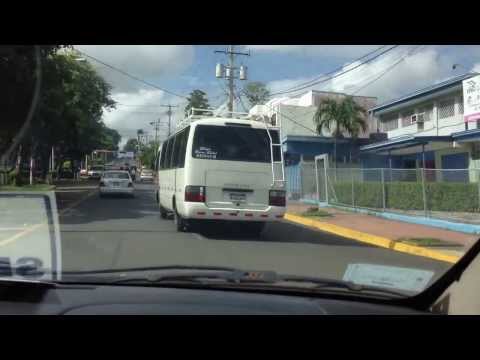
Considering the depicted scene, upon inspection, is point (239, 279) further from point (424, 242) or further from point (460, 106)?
point (460, 106)

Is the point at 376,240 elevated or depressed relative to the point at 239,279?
depressed

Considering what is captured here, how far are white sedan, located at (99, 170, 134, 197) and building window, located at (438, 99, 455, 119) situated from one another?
15.0 m

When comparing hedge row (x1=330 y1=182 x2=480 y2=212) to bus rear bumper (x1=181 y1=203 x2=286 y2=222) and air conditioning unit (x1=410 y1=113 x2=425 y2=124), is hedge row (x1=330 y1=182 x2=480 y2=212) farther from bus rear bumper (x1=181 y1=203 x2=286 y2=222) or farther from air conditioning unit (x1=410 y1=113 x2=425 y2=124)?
air conditioning unit (x1=410 y1=113 x2=425 y2=124)

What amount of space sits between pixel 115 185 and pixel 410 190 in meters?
13.0

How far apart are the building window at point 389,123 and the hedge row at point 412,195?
10.7 m

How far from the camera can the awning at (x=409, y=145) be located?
24016mm

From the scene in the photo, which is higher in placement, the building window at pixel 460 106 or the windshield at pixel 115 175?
the building window at pixel 460 106

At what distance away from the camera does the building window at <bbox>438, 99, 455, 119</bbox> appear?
26.0 m

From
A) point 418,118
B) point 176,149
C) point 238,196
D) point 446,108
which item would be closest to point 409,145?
A: point 446,108

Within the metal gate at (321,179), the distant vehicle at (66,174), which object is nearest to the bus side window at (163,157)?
the metal gate at (321,179)

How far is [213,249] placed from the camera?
394 inches

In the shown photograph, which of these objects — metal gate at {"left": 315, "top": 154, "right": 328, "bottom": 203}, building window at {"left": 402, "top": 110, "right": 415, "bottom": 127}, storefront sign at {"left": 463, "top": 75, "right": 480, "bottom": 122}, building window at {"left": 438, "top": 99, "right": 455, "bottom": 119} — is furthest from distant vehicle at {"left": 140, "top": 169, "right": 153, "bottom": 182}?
storefront sign at {"left": 463, "top": 75, "right": 480, "bottom": 122}

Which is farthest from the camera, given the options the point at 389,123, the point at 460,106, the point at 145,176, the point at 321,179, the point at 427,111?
the point at 145,176

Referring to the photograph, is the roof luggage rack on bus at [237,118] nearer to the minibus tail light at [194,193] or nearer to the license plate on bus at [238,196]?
the license plate on bus at [238,196]
